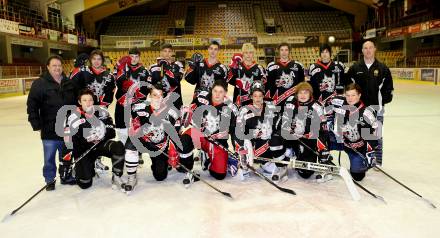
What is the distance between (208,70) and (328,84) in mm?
1503

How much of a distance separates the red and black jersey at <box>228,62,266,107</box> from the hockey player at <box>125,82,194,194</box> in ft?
3.66

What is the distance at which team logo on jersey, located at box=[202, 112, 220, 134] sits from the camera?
4.05 meters

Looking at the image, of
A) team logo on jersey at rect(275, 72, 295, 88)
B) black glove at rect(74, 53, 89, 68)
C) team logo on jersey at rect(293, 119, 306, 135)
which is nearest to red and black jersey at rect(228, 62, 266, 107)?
team logo on jersey at rect(275, 72, 295, 88)

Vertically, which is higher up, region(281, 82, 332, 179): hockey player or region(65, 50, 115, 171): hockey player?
region(65, 50, 115, 171): hockey player

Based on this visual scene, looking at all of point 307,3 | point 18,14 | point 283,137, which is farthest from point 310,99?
point 307,3

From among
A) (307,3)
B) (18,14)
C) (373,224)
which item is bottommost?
(373,224)

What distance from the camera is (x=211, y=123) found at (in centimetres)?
405

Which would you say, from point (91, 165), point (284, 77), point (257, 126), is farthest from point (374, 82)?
point (91, 165)

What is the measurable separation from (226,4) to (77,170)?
93.5ft

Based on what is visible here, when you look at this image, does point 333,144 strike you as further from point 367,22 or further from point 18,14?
point 367,22

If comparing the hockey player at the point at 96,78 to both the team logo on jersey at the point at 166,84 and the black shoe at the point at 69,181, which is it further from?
the team logo on jersey at the point at 166,84

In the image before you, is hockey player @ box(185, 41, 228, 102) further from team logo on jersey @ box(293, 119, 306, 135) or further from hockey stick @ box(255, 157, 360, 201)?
hockey stick @ box(255, 157, 360, 201)

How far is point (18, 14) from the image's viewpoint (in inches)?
728

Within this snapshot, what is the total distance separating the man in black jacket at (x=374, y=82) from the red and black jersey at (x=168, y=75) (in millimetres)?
2259
